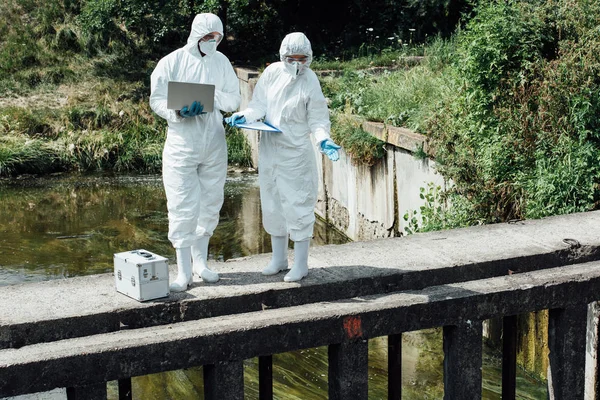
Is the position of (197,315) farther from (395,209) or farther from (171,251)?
(171,251)

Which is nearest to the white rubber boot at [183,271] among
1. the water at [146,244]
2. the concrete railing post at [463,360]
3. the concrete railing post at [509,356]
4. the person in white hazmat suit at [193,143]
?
the person in white hazmat suit at [193,143]

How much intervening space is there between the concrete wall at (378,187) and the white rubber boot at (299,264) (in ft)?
13.9

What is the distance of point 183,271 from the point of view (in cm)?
621

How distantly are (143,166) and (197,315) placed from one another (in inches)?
507

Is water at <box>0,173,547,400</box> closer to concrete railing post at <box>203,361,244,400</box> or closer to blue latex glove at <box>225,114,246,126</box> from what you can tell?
blue latex glove at <box>225,114,246,126</box>

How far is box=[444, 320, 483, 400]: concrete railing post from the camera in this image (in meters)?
5.52

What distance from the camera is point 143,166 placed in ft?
60.8

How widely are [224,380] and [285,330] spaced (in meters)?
0.42

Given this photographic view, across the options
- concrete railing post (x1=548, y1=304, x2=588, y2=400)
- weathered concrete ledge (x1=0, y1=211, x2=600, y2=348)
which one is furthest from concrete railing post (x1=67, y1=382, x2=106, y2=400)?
concrete railing post (x1=548, y1=304, x2=588, y2=400)

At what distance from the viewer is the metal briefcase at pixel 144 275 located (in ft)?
19.1

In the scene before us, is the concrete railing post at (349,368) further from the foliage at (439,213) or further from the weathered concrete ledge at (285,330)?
the foliage at (439,213)

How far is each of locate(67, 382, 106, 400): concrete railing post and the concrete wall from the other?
6104 mm

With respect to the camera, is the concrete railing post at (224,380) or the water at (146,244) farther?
the water at (146,244)

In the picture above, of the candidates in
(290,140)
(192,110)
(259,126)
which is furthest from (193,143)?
(290,140)
